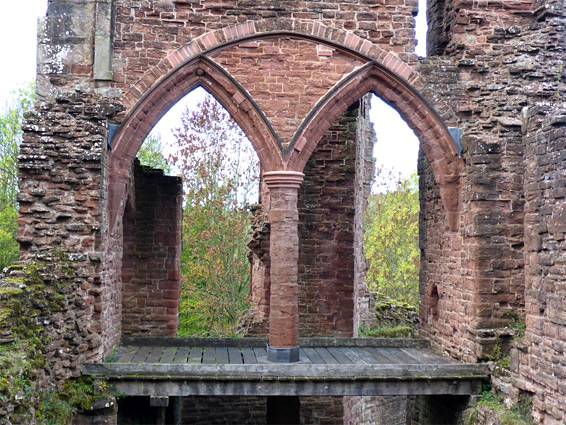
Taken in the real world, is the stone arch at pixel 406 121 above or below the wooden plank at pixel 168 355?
above

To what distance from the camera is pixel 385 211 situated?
25359mm

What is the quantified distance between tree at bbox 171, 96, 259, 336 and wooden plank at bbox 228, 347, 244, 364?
8834mm

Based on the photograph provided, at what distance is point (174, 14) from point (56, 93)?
5.63 feet

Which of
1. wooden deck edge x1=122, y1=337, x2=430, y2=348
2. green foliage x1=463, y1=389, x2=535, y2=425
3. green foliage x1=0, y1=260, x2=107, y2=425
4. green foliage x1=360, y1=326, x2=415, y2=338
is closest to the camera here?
green foliage x1=0, y1=260, x2=107, y2=425

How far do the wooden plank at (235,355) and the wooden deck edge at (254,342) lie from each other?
0.20 meters

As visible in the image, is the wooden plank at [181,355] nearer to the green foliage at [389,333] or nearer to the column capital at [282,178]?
Answer: the column capital at [282,178]

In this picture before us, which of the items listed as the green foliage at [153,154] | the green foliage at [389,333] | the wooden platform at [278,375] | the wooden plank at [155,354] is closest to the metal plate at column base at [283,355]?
the wooden platform at [278,375]

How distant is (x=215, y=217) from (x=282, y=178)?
10186 millimetres

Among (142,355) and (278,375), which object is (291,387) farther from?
(142,355)

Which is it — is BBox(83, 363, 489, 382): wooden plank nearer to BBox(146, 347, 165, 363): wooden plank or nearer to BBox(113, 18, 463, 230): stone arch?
BBox(146, 347, 165, 363): wooden plank

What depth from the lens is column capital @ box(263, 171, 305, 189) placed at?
757cm

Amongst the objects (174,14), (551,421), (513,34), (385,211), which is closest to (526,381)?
(551,421)

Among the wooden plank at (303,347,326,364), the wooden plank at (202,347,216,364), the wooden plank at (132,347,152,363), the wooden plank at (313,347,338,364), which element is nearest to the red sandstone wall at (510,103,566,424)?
the wooden plank at (313,347,338,364)

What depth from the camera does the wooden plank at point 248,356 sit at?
24.1ft
